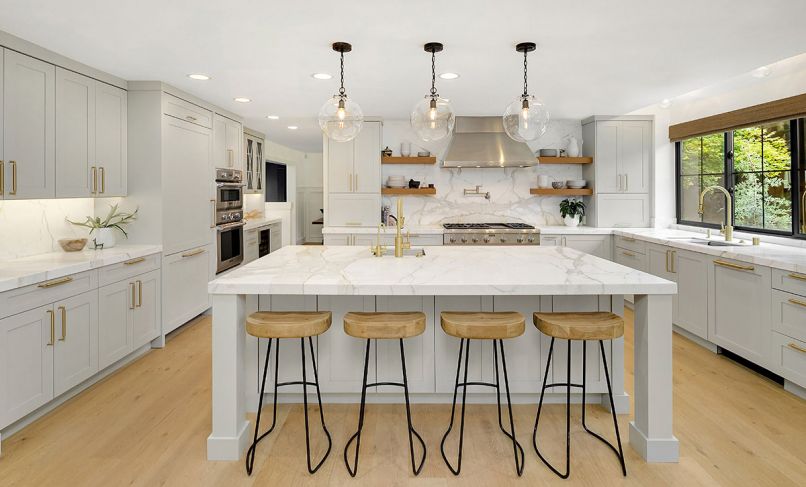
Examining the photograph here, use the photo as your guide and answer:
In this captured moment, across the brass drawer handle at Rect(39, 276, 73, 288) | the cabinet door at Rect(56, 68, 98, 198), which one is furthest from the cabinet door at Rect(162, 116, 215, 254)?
the brass drawer handle at Rect(39, 276, 73, 288)

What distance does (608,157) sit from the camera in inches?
226

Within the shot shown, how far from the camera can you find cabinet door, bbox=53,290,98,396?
2830 mm

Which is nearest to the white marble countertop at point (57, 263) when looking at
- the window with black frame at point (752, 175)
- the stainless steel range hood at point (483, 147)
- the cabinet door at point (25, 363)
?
the cabinet door at point (25, 363)

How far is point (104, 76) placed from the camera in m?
3.66

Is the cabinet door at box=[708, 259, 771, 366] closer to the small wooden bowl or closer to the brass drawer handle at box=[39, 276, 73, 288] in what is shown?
the brass drawer handle at box=[39, 276, 73, 288]

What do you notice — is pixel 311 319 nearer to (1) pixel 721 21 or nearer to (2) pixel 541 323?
(2) pixel 541 323

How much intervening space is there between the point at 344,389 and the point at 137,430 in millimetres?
1150

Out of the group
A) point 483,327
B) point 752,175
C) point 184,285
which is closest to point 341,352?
point 483,327

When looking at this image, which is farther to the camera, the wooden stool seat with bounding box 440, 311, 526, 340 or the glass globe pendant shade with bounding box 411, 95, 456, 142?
the glass globe pendant shade with bounding box 411, 95, 456, 142

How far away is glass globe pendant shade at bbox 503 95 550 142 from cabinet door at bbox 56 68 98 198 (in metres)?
2.97

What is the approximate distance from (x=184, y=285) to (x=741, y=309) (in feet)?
15.1

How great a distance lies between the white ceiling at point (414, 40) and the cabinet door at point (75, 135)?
22 cm

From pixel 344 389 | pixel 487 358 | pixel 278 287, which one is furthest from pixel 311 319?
Result: pixel 487 358

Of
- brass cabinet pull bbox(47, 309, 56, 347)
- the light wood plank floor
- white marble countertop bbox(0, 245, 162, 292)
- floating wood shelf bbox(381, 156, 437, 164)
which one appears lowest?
the light wood plank floor
